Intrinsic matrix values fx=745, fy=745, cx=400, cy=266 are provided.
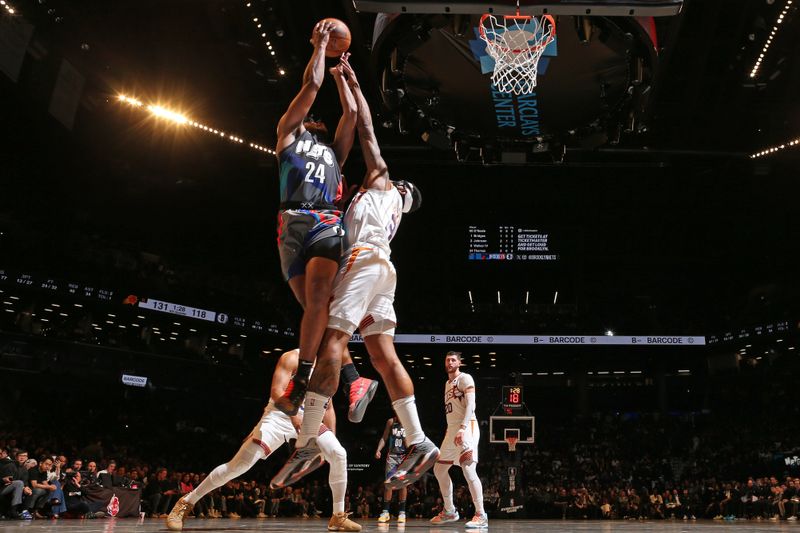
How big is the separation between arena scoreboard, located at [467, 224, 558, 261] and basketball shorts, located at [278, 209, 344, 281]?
17.6 metres

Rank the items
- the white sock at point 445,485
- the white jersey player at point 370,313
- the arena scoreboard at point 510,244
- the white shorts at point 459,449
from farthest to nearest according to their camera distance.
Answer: the arena scoreboard at point 510,244
the white sock at point 445,485
the white shorts at point 459,449
the white jersey player at point 370,313

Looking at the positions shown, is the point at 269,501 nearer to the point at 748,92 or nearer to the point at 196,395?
the point at 196,395

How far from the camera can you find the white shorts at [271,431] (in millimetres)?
5207

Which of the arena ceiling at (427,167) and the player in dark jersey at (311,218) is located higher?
the arena ceiling at (427,167)

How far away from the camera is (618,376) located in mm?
28125

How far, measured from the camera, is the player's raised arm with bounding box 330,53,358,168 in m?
4.54

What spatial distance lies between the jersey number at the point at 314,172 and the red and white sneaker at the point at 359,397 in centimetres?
122

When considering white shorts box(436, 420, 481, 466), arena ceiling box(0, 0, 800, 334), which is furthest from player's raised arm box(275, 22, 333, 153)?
arena ceiling box(0, 0, 800, 334)

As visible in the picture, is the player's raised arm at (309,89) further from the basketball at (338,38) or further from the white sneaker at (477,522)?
the white sneaker at (477,522)

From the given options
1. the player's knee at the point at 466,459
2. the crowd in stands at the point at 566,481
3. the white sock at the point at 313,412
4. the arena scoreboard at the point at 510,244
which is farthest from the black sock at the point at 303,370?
the arena scoreboard at the point at 510,244

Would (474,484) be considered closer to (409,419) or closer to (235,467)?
(235,467)

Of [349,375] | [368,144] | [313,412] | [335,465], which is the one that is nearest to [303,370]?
[313,412]

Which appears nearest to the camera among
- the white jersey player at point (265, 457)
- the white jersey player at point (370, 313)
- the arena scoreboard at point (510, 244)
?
the white jersey player at point (370, 313)

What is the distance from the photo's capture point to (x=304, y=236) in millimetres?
4227
